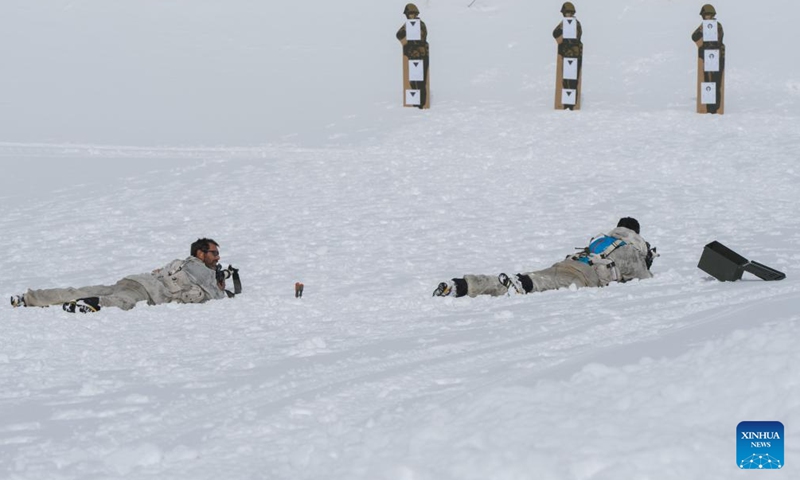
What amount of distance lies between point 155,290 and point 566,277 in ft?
9.24

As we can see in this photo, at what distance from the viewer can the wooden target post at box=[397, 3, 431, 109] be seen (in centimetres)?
1638

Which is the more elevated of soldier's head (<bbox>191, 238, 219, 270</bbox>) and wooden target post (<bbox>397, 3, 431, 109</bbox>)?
wooden target post (<bbox>397, 3, 431, 109</bbox>)

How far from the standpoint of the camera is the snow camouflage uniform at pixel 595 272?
770cm

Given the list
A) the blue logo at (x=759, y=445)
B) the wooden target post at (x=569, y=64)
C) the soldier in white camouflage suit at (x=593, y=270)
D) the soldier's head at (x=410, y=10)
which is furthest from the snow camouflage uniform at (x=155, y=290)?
the soldier's head at (x=410, y=10)

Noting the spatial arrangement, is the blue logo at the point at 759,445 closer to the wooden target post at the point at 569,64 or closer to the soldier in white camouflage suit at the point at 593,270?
the soldier in white camouflage suit at the point at 593,270

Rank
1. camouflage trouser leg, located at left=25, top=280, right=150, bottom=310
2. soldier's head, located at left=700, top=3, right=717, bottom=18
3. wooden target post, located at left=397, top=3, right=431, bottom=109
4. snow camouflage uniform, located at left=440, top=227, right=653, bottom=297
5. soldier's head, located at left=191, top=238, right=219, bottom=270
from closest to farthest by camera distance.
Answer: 1. camouflage trouser leg, located at left=25, top=280, right=150, bottom=310
2. snow camouflage uniform, located at left=440, top=227, right=653, bottom=297
3. soldier's head, located at left=191, top=238, right=219, bottom=270
4. soldier's head, located at left=700, top=3, right=717, bottom=18
5. wooden target post, located at left=397, top=3, right=431, bottom=109

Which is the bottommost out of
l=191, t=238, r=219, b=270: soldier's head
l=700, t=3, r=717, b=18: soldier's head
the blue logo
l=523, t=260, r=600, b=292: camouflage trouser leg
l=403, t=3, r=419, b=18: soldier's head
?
the blue logo

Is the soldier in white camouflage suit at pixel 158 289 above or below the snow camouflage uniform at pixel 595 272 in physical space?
below

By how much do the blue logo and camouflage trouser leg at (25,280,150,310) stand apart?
15.4ft

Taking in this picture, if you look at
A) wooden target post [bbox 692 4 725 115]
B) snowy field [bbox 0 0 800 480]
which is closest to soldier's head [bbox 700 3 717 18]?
wooden target post [bbox 692 4 725 115]

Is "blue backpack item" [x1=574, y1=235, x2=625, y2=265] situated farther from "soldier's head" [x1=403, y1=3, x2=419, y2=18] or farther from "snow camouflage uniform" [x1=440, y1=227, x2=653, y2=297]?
"soldier's head" [x1=403, y1=3, x2=419, y2=18]

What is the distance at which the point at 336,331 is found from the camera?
6656mm

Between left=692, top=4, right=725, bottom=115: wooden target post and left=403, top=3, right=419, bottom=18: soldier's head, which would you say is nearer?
left=692, top=4, right=725, bottom=115: wooden target post

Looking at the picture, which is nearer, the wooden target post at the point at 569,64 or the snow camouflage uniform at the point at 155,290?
the snow camouflage uniform at the point at 155,290
